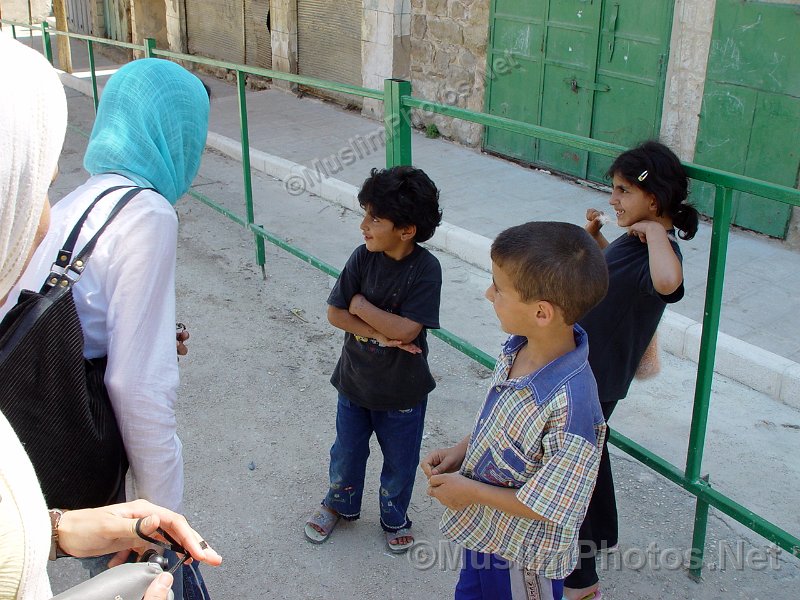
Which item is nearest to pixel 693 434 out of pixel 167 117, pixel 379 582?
pixel 379 582

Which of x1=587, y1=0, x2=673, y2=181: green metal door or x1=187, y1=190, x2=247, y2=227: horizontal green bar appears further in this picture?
x1=587, y1=0, x2=673, y2=181: green metal door

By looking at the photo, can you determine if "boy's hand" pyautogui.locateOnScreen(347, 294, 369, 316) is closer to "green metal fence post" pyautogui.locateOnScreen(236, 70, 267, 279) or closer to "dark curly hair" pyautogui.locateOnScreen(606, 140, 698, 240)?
"dark curly hair" pyautogui.locateOnScreen(606, 140, 698, 240)

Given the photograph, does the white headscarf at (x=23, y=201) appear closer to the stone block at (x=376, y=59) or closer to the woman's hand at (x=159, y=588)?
the woman's hand at (x=159, y=588)

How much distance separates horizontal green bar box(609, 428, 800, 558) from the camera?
2238mm

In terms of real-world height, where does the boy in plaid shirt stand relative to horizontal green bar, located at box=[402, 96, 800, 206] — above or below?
below

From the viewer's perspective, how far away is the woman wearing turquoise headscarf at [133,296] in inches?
→ 66.7

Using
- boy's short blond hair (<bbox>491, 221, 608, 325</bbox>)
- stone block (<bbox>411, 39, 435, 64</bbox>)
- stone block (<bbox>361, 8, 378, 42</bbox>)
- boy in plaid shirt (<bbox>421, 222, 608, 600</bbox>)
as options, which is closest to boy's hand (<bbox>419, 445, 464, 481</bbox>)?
boy in plaid shirt (<bbox>421, 222, 608, 600</bbox>)

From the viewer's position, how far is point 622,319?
94.8 inches

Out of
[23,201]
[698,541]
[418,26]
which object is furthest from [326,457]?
[418,26]

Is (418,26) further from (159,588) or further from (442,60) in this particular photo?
(159,588)

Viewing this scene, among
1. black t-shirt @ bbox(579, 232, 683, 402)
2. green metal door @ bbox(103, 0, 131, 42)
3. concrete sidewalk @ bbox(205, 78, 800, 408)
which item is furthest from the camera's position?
green metal door @ bbox(103, 0, 131, 42)

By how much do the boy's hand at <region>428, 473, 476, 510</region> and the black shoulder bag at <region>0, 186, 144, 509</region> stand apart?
725 mm

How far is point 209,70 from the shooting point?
1212cm

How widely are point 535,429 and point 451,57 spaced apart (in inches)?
267
